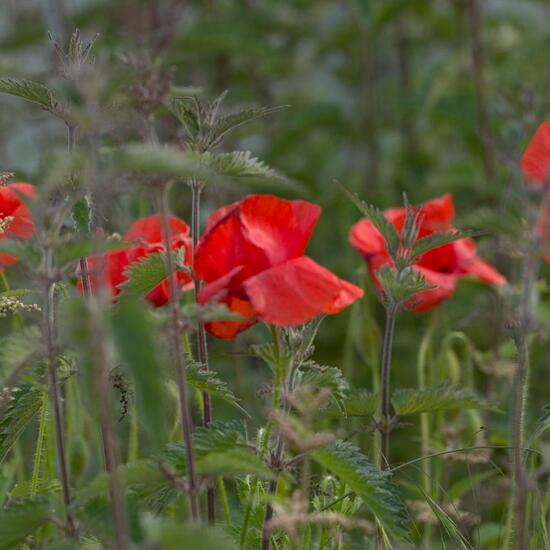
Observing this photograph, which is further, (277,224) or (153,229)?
(153,229)

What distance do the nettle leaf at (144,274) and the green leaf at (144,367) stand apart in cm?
19

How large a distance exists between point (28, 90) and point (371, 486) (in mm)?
296

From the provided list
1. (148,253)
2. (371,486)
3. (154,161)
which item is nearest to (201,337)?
(148,253)

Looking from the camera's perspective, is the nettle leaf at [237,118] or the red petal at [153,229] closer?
the nettle leaf at [237,118]

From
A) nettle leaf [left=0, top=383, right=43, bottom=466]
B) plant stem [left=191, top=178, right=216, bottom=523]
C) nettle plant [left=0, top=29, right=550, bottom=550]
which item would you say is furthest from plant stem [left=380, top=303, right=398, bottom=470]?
nettle leaf [left=0, top=383, right=43, bottom=466]

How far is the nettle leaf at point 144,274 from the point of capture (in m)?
0.66

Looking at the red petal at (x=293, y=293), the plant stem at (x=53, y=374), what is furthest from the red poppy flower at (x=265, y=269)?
the plant stem at (x=53, y=374)

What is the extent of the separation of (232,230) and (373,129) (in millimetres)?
1282

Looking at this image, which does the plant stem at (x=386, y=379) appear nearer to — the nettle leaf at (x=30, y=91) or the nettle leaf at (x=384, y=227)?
the nettle leaf at (x=384, y=227)

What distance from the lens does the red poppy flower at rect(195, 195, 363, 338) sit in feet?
2.03

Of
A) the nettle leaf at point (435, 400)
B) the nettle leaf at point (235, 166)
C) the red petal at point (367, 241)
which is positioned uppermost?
the nettle leaf at point (235, 166)

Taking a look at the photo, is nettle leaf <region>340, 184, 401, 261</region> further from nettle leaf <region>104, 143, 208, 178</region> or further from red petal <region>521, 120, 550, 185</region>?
nettle leaf <region>104, 143, 208, 178</region>

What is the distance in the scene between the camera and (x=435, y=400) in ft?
2.33

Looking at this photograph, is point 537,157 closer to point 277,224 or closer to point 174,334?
point 277,224
